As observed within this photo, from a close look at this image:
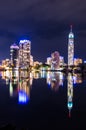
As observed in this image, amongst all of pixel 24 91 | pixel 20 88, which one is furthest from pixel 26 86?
pixel 24 91

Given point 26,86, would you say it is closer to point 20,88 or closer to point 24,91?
point 20,88

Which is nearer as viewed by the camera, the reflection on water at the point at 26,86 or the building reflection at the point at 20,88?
the reflection on water at the point at 26,86

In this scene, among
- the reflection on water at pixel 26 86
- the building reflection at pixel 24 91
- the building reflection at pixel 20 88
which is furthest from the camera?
the building reflection at pixel 20 88

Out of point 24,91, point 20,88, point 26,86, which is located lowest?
point 24,91

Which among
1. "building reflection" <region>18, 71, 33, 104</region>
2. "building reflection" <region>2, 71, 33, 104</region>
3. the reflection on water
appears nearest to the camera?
"building reflection" <region>18, 71, 33, 104</region>

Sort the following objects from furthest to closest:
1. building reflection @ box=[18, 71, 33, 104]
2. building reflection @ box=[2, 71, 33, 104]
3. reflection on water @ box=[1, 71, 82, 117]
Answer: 1. building reflection @ box=[2, 71, 33, 104]
2. reflection on water @ box=[1, 71, 82, 117]
3. building reflection @ box=[18, 71, 33, 104]

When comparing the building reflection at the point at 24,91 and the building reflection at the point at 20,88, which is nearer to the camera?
the building reflection at the point at 24,91

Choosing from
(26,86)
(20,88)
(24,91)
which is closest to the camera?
(24,91)

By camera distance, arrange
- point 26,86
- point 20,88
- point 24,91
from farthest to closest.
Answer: point 26,86
point 20,88
point 24,91

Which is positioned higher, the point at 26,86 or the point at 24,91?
the point at 26,86

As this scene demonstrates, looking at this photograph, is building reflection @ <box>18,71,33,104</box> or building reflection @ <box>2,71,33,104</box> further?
building reflection @ <box>2,71,33,104</box>

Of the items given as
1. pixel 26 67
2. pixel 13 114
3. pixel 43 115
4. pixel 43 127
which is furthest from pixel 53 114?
pixel 26 67

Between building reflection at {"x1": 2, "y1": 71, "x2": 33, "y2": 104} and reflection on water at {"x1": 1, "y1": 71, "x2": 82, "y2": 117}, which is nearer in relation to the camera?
reflection on water at {"x1": 1, "y1": 71, "x2": 82, "y2": 117}

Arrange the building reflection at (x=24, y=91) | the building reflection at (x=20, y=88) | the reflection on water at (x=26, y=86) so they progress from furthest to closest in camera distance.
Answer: the building reflection at (x=20, y=88), the reflection on water at (x=26, y=86), the building reflection at (x=24, y=91)
